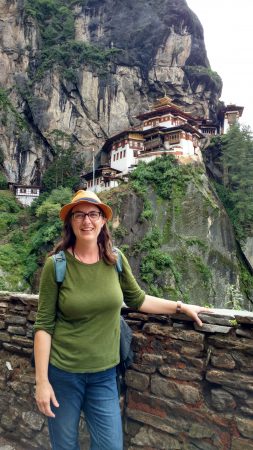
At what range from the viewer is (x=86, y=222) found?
2.58 meters

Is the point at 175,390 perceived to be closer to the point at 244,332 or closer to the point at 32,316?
the point at 244,332

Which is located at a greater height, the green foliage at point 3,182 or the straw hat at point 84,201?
the green foliage at point 3,182

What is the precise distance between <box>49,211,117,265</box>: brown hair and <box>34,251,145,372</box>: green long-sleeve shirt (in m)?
0.11

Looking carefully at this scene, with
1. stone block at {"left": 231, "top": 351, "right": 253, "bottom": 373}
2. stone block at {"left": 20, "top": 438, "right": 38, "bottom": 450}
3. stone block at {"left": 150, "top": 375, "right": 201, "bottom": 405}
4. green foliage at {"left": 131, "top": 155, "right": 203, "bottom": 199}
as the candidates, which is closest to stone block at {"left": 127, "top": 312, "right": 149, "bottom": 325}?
stone block at {"left": 150, "top": 375, "right": 201, "bottom": 405}

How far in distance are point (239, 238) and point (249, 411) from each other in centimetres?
3250

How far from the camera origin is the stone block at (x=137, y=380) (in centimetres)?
331

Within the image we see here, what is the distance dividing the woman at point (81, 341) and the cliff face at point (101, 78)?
140 feet

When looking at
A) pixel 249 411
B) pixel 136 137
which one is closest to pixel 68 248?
pixel 249 411

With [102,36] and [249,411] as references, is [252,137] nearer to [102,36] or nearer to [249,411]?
[102,36]

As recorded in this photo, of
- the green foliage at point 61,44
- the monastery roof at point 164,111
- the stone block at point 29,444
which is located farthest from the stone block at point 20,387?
the green foliage at point 61,44

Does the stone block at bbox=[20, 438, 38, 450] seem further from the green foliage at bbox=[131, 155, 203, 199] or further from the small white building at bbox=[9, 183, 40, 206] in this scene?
the small white building at bbox=[9, 183, 40, 206]

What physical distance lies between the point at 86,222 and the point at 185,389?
1.73 meters

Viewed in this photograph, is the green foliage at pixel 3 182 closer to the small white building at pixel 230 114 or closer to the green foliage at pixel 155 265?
the green foliage at pixel 155 265

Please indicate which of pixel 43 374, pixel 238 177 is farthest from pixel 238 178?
pixel 43 374
